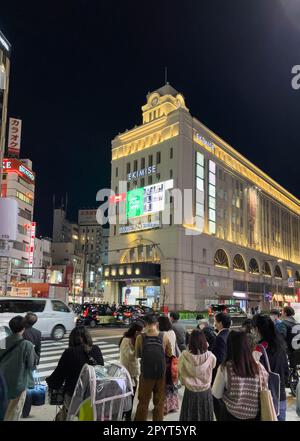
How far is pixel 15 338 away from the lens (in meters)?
5.97

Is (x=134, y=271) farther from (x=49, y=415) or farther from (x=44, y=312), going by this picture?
(x=49, y=415)

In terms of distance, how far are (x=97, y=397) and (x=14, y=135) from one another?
63957 mm

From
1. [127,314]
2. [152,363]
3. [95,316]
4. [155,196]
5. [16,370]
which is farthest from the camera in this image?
[155,196]

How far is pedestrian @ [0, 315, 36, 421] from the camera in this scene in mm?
5707

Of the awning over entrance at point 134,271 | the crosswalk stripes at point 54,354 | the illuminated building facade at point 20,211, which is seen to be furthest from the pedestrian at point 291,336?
the illuminated building facade at point 20,211

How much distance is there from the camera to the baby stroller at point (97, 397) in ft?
15.6

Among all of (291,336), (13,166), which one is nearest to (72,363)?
(291,336)

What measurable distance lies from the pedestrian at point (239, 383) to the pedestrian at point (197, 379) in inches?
37.7

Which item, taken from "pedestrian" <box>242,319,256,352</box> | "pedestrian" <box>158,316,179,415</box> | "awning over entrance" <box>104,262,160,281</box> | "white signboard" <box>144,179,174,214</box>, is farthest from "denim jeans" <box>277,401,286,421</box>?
"white signboard" <box>144,179,174,214</box>

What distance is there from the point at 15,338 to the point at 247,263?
221 ft

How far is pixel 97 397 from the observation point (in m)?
4.83

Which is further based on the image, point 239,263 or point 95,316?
point 239,263

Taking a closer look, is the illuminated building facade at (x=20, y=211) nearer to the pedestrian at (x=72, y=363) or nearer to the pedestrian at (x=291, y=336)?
the pedestrian at (x=291, y=336)
